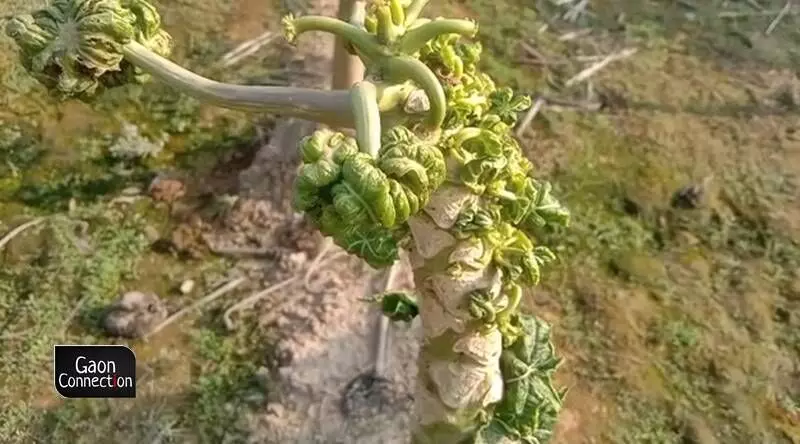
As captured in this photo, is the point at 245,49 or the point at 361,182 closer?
the point at 361,182

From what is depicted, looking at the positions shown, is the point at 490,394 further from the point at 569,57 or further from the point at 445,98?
the point at 569,57

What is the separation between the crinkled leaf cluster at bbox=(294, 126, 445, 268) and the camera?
1259 mm

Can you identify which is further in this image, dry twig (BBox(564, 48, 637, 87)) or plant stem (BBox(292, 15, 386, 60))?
dry twig (BBox(564, 48, 637, 87))

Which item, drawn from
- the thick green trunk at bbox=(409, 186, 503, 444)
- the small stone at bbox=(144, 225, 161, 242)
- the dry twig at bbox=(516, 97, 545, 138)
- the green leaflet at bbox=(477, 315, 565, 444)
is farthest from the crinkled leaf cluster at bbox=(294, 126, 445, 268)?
the dry twig at bbox=(516, 97, 545, 138)

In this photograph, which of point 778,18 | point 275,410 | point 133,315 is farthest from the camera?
point 778,18

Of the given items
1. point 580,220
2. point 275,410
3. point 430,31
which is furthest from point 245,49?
point 430,31

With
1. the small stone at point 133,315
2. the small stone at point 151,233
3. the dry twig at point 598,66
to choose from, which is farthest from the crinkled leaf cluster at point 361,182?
the dry twig at point 598,66

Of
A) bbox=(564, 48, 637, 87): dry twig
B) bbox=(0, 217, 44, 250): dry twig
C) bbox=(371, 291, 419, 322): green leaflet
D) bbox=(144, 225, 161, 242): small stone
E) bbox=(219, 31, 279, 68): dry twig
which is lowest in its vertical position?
bbox=(0, 217, 44, 250): dry twig

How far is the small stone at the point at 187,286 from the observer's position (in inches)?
106

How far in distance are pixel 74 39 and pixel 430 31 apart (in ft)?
1.75

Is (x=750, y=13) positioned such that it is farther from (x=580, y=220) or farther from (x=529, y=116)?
(x=580, y=220)

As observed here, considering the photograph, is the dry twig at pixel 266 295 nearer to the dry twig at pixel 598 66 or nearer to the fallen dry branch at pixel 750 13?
the dry twig at pixel 598 66
